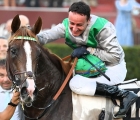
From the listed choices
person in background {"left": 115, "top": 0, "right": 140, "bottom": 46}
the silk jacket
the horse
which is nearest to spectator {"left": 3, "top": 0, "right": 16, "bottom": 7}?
person in background {"left": 115, "top": 0, "right": 140, "bottom": 46}

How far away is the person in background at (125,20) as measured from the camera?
14.2m

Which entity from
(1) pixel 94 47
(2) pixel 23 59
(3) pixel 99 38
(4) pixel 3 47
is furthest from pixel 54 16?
(2) pixel 23 59

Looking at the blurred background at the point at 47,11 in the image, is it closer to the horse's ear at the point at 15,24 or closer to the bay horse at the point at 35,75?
the bay horse at the point at 35,75

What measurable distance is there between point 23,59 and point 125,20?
9052 millimetres

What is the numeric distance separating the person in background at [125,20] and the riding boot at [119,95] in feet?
26.9

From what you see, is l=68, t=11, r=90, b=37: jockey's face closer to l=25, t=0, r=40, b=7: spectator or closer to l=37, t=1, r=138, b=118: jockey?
l=37, t=1, r=138, b=118: jockey

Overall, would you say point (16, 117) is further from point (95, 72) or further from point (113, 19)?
point (113, 19)

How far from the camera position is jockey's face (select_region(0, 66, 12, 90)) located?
6.38 m

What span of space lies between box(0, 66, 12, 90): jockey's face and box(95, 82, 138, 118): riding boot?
1.11 m

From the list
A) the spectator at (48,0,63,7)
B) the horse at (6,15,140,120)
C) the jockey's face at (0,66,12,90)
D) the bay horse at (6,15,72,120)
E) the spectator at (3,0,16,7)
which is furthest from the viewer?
the spectator at (48,0,63,7)

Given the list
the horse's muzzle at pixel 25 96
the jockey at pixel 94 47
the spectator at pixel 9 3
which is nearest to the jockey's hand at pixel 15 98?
the horse's muzzle at pixel 25 96

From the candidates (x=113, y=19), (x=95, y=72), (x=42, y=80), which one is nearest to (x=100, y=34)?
(x=95, y=72)

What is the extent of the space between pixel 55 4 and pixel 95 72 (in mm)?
9611

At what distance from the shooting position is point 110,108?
6.01 meters
